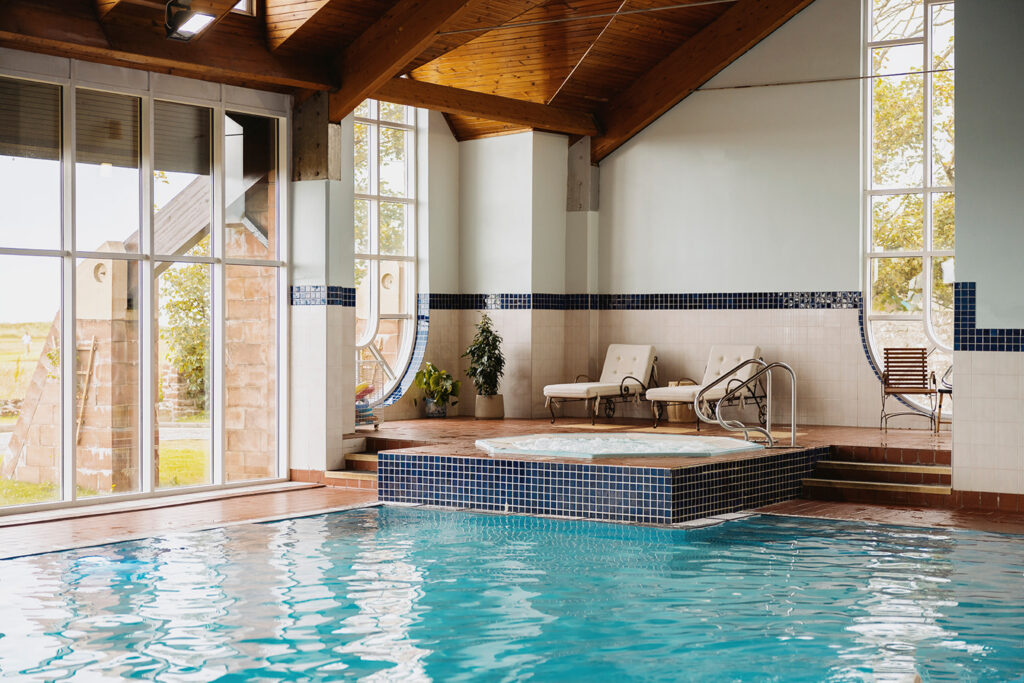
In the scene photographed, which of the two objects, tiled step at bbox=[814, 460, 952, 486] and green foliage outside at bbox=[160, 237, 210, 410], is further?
green foliage outside at bbox=[160, 237, 210, 410]

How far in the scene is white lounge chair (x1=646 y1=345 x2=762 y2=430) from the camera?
11352mm

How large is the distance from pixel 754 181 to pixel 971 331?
4404mm

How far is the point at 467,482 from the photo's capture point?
887 cm

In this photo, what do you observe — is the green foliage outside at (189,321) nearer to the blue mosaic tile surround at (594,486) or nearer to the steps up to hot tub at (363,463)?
the steps up to hot tub at (363,463)

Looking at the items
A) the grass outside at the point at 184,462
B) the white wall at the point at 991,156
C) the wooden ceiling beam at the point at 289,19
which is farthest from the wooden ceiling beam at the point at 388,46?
the white wall at the point at 991,156

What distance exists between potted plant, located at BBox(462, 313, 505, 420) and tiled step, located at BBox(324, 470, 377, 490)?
2760 mm

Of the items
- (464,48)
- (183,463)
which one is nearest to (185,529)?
(183,463)

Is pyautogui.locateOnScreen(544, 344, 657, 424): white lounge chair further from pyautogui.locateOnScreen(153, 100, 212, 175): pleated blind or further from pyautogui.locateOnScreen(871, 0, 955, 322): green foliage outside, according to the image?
pyautogui.locateOnScreen(153, 100, 212, 175): pleated blind

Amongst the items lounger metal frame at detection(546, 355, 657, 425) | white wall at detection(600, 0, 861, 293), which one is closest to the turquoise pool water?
lounger metal frame at detection(546, 355, 657, 425)

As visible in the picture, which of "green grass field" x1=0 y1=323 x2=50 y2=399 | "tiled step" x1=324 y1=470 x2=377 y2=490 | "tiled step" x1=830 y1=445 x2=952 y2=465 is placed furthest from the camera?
"tiled step" x1=324 y1=470 x2=377 y2=490

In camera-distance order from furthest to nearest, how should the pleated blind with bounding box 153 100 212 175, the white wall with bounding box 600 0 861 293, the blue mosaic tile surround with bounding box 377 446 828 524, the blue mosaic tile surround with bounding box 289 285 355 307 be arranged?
the white wall with bounding box 600 0 861 293
the blue mosaic tile surround with bounding box 289 285 355 307
the pleated blind with bounding box 153 100 212 175
the blue mosaic tile surround with bounding box 377 446 828 524

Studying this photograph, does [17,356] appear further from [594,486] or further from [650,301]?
[650,301]

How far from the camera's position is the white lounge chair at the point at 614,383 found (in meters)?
12.0

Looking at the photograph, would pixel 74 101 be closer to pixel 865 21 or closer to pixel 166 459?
pixel 166 459
